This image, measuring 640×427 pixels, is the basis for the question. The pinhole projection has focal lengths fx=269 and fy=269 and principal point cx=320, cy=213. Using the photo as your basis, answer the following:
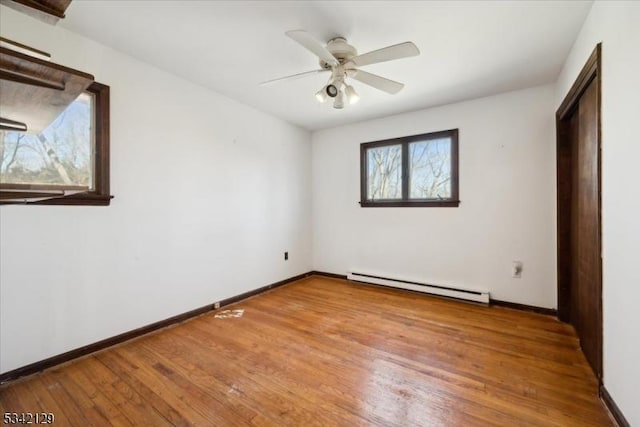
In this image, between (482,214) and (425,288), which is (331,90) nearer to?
(482,214)

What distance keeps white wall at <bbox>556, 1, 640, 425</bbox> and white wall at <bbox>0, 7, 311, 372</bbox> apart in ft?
10.4

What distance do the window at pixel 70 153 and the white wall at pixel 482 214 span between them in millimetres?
3014

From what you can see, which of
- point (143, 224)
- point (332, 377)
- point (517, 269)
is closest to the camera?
point (332, 377)

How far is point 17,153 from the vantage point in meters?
1.83

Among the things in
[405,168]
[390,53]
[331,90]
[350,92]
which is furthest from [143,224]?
[405,168]

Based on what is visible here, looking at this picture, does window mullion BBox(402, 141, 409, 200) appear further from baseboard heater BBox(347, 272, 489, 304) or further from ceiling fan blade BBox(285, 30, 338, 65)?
ceiling fan blade BBox(285, 30, 338, 65)

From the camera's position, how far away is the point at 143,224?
2426 millimetres

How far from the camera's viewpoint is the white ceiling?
1.76 m

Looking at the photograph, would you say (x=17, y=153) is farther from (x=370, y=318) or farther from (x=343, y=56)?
(x=370, y=318)

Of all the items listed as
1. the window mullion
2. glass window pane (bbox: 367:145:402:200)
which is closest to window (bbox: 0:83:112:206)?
glass window pane (bbox: 367:145:402:200)

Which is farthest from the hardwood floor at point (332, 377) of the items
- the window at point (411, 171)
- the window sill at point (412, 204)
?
the window at point (411, 171)

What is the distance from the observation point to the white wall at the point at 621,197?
1.26 metres

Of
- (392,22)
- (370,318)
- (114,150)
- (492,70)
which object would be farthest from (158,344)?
(492,70)

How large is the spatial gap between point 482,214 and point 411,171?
40.2 inches
